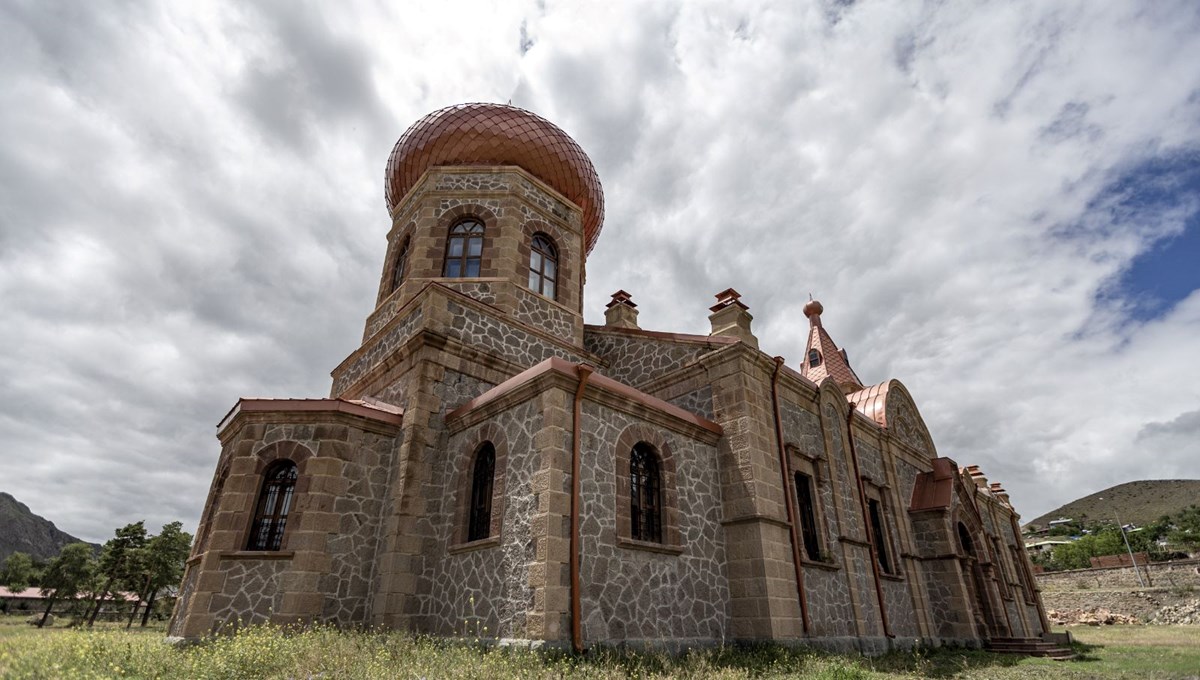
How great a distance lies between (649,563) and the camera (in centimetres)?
897

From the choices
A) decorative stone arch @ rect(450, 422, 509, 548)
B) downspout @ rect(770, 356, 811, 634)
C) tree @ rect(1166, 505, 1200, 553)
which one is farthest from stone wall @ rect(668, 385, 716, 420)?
tree @ rect(1166, 505, 1200, 553)

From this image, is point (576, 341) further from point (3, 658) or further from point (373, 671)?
point (3, 658)

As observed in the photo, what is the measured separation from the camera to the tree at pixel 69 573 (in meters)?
42.3

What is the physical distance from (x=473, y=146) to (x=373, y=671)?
11.5 metres

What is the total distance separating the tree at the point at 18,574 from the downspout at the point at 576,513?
6961cm

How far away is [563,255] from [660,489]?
682 cm

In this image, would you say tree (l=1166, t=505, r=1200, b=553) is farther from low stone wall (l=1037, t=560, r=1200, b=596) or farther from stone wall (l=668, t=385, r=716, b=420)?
stone wall (l=668, t=385, r=716, b=420)

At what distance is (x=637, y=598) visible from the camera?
8578 millimetres

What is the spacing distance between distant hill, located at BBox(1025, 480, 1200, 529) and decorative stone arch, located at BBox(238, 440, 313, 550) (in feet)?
348

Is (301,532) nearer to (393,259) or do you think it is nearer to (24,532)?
(393,259)

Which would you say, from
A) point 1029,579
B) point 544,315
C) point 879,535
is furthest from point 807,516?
point 1029,579

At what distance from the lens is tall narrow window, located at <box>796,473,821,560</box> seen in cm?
1165

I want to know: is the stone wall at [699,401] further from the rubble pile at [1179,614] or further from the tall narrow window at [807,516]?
the rubble pile at [1179,614]

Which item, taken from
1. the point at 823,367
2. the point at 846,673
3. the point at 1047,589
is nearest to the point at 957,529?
the point at 823,367
